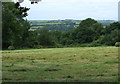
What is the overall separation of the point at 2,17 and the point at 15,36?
6114 mm

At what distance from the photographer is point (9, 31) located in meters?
44.5

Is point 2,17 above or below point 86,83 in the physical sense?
above

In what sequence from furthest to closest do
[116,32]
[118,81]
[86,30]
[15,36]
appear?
[86,30]
[116,32]
[15,36]
[118,81]

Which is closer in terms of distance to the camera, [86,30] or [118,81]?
[118,81]

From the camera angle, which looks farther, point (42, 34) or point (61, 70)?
point (42, 34)

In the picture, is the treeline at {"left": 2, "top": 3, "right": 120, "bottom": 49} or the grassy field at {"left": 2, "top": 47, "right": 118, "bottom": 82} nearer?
the grassy field at {"left": 2, "top": 47, "right": 118, "bottom": 82}

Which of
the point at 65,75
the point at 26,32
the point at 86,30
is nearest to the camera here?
the point at 65,75

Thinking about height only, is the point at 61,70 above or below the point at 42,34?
below

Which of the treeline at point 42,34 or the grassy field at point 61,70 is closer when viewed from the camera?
the grassy field at point 61,70

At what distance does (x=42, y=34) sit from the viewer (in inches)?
2397

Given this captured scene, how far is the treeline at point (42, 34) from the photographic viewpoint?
4425cm

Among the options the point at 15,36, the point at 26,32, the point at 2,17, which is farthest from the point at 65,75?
the point at 26,32

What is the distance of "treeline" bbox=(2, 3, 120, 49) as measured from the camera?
44.2 metres

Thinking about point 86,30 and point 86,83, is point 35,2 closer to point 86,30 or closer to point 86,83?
point 86,83
